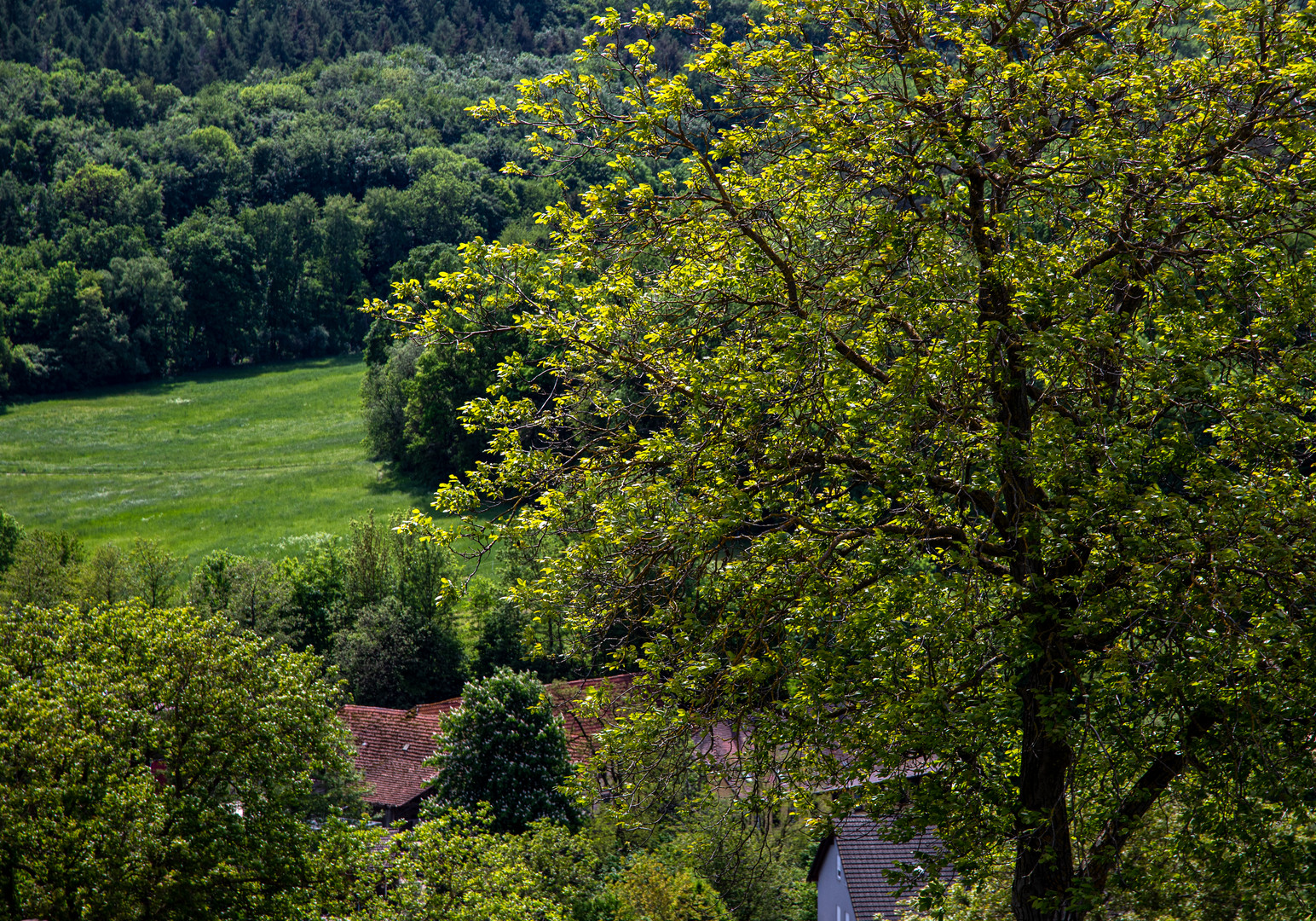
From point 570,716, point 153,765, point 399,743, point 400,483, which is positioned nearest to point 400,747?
point 399,743

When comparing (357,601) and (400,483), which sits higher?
(400,483)

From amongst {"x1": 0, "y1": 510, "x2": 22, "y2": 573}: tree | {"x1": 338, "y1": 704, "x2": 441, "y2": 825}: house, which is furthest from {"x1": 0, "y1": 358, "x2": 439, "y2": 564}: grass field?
{"x1": 338, "y1": 704, "x2": 441, "y2": 825}: house

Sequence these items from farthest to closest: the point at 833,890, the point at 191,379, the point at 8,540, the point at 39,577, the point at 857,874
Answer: the point at 191,379 < the point at 8,540 < the point at 39,577 < the point at 833,890 < the point at 857,874

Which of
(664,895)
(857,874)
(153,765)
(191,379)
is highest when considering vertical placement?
(191,379)

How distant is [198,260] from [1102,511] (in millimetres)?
127980

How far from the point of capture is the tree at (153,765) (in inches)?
787

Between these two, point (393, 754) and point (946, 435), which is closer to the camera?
point (946, 435)

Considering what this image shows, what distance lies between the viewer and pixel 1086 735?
9602mm

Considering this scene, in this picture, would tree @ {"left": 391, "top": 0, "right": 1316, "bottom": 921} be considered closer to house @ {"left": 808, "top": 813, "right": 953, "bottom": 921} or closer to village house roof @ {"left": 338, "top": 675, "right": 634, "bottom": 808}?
house @ {"left": 808, "top": 813, "right": 953, "bottom": 921}

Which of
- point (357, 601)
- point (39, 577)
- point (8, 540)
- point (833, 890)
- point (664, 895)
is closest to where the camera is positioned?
point (664, 895)

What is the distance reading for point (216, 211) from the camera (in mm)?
140000

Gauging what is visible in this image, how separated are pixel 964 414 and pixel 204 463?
91.9 m

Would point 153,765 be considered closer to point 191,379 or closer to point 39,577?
point 39,577

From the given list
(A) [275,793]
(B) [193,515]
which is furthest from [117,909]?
(B) [193,515]
